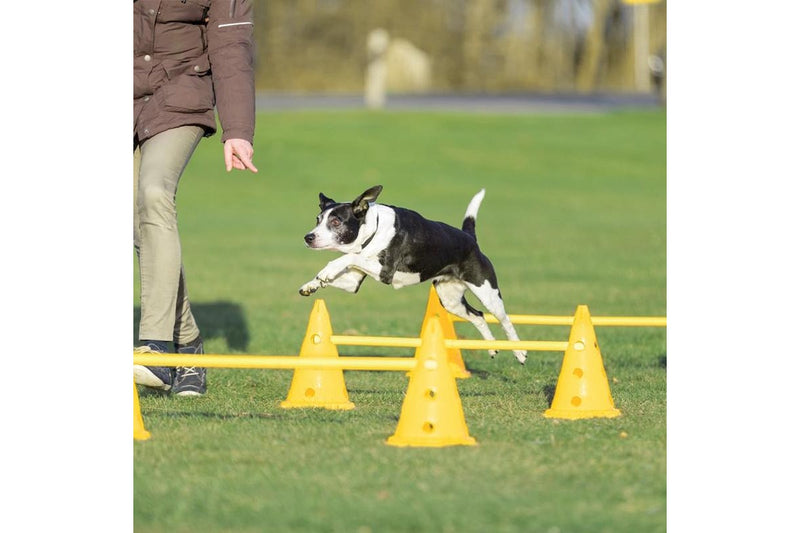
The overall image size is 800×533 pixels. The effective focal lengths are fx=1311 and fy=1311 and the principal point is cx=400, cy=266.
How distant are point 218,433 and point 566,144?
25.8m

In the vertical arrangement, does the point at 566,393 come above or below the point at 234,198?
above

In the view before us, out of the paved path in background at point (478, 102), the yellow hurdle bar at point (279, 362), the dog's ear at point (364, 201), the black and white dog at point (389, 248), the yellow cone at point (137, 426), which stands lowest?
the paved path in background at point (478, 102)

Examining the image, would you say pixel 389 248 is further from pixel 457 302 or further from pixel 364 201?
pixel 457 302

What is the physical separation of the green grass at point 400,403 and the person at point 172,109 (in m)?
0.55

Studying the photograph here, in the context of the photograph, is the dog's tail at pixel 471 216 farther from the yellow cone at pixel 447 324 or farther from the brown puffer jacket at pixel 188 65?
the brown puffer jacket at pixel 188 65

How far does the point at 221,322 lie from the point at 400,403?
3.99 metres

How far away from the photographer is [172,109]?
5.97m

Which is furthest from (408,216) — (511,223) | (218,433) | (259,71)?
(259,71)

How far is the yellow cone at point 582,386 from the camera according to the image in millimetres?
5781

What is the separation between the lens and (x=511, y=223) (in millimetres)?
20094

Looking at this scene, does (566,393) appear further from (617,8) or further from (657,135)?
(617,8)

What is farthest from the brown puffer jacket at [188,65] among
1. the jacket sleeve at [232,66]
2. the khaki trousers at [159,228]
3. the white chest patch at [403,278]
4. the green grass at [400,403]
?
the green grass at [400,403]

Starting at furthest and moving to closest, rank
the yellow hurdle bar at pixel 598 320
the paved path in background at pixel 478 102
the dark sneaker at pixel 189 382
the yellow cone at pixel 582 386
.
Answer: the paved path in background at pixel 478 102
the yellow hurdle bar at pixel 598 320
the dark sneaker at pixel 189 382
the yellow cone at pixel 582 386

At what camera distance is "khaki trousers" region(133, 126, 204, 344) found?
5.86 metres
